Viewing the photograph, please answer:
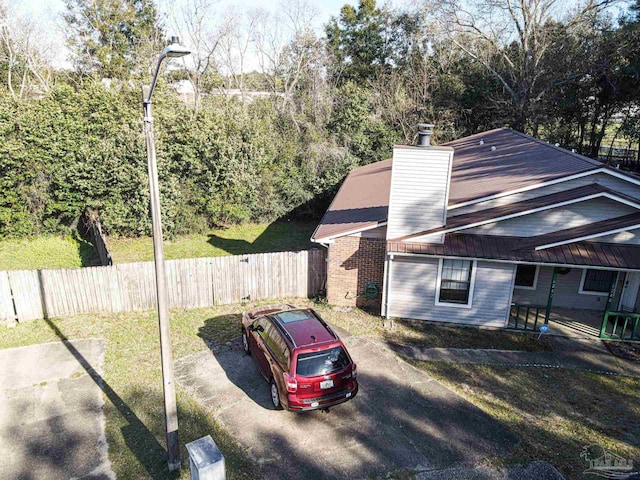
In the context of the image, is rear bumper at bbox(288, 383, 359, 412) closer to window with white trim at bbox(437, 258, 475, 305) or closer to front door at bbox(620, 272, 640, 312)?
window with white trim at bbox(437, 258, 475, 305)

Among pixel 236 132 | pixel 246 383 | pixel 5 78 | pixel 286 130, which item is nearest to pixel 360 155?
pixel 286 130

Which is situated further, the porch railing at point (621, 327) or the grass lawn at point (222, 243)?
the grass lawn at point (222, 243)

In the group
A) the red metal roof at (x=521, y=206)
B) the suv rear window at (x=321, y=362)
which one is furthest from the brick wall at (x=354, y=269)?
the suv rear window at (x=321, y=362)

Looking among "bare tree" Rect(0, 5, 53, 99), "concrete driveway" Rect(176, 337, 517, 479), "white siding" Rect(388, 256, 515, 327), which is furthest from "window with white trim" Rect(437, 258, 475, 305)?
"bare tree" Rect(0, 5, 53, 99)

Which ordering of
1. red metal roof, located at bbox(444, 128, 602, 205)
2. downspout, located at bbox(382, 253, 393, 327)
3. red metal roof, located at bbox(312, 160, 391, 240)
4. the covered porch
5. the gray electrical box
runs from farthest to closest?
red metal roof, located at bbox(312, 160, 391, 240), red metal roof, located at bbox(444, 128, 602, 205), downspout, located at bbox(382, 253, 393, 327), the covered porch, the gray electrical box

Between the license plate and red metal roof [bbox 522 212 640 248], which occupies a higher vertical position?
red metal roof [bbox 522 212 640 248]

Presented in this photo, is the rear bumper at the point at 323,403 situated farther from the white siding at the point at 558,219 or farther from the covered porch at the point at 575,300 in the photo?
the covered porch at the point at 575,300
